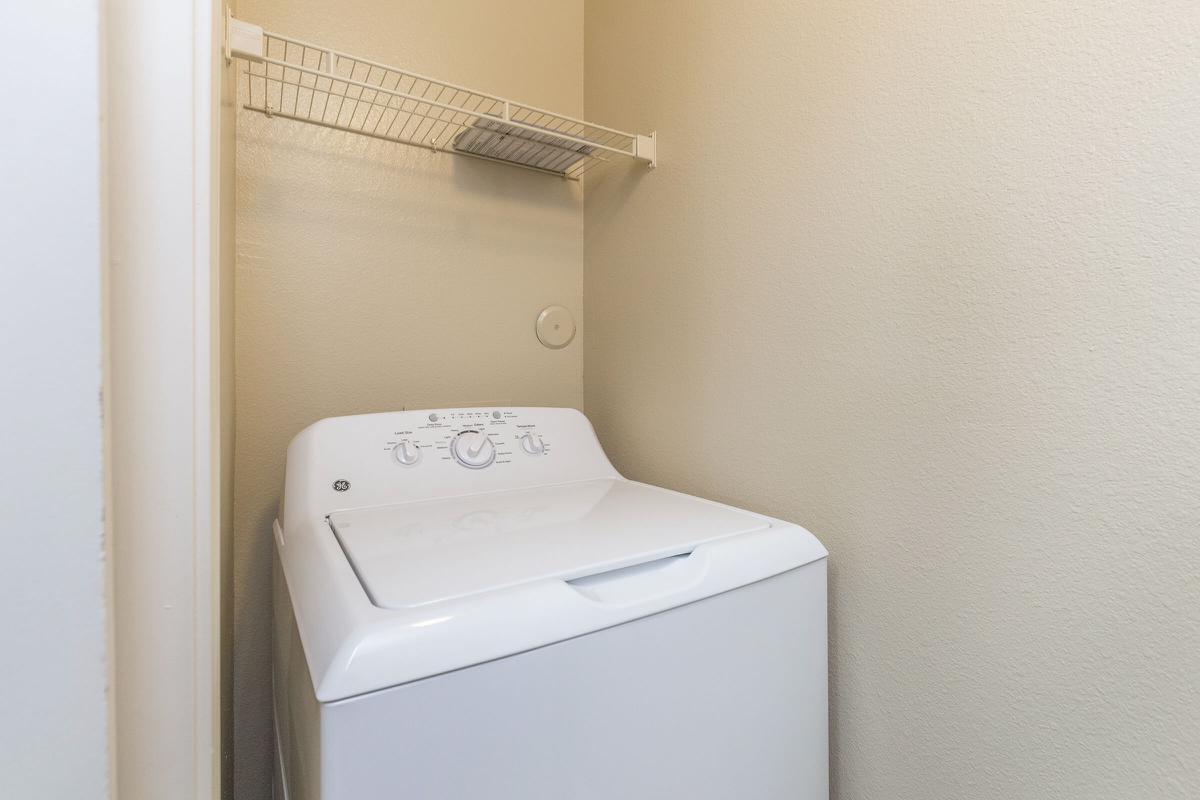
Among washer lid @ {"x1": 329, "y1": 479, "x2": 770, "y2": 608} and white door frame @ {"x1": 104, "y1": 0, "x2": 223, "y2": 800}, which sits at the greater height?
white door frame @ {"x1": 104, "y1": 0, "x2": 223, "y2": 800}

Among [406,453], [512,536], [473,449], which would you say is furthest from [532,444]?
[512,536]

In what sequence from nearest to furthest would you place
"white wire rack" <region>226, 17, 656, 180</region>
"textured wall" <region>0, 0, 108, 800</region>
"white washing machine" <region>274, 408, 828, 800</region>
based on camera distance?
"textured wall" <region>0, 0, 108, 800</region> → "white washing machine" <region>274, 408, 828, 800</region> → "white wire rack" <region>226, 17, 656, 180</region>

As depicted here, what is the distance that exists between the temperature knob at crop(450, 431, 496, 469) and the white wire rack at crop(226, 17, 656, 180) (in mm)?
613

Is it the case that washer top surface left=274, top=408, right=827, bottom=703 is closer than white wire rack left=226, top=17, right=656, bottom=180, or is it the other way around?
washer top surface left=274, top=408, right=827, bottom=703

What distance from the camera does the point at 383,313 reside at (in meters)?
1.19

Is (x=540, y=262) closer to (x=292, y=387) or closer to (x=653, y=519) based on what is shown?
(x=292, y=387)

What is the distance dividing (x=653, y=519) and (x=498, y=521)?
23cm

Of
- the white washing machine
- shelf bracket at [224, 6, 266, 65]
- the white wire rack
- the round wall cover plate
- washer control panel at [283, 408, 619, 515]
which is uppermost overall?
the white wire rack

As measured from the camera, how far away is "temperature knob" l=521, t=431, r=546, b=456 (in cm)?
106

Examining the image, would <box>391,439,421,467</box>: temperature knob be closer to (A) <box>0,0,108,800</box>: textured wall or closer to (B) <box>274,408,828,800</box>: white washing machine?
(B) <box>274,408,828,800</box>: white washing machine

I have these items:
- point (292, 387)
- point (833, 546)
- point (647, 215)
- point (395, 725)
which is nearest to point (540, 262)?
point (647, 215)

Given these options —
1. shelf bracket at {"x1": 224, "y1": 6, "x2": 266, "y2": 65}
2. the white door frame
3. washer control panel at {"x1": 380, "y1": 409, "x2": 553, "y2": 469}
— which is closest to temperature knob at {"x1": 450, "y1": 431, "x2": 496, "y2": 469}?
washer control panel at {"x1": 380, "y1": 409, "x2": 553, "y2": 469}

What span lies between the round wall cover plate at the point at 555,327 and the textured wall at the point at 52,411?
1.08 meters

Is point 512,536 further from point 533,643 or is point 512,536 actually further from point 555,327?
point 555,327
